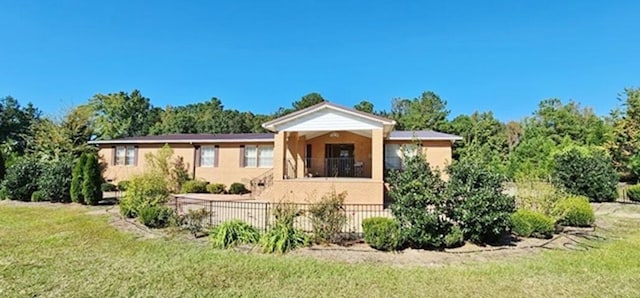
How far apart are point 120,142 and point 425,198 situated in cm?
2164

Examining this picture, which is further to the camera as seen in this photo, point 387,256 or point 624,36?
point 624,36

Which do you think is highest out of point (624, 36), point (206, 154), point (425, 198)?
point (624, 36)

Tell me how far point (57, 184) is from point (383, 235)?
15.5m

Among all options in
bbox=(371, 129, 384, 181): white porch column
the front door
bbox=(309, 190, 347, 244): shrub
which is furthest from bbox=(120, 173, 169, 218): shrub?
the front door

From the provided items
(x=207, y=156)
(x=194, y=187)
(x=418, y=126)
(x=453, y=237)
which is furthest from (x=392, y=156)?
(x=418, y=126)

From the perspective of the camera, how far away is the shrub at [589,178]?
16578 millimetres

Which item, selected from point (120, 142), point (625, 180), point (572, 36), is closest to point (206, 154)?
point (120, 142)

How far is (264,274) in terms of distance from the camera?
19.5 feet

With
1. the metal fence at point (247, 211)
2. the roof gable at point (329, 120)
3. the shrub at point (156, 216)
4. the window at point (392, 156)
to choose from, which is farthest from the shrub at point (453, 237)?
the window at point (392, 156)

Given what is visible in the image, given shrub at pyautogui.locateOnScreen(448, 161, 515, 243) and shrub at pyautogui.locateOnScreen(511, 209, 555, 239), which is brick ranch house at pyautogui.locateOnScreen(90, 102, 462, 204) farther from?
shrub at pyautogui.locateOnScreen(448, 161, 515, 243)

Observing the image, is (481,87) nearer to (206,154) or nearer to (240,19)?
(240,19)

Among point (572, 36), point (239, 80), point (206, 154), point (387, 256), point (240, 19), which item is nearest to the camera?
point (387, 256)

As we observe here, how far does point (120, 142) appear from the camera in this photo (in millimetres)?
22250

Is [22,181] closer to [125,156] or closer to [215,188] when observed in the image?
[125,156]
